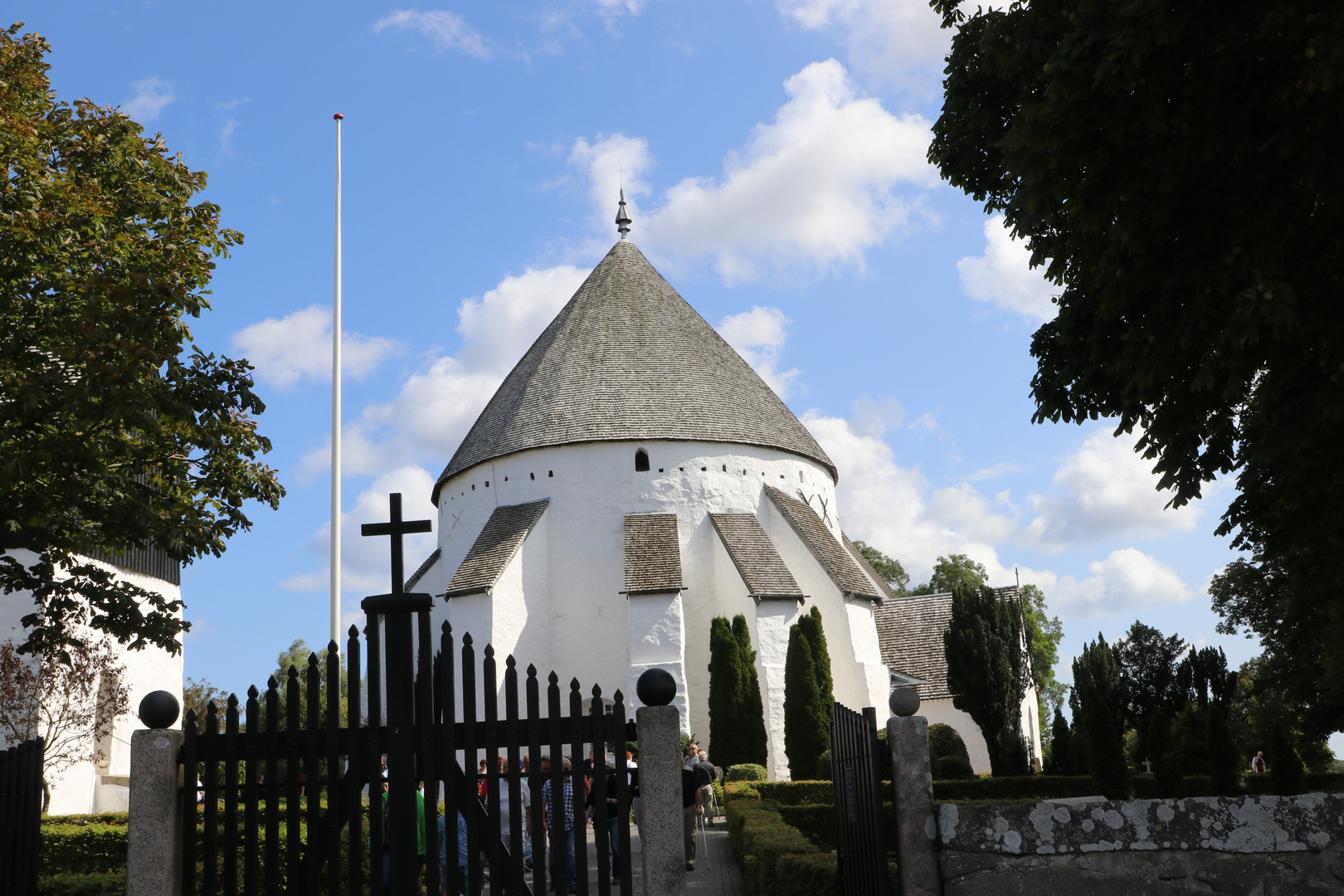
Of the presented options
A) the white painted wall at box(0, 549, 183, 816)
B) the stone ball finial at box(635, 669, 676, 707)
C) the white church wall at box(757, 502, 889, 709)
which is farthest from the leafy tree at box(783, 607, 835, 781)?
the stone ball finial at box(635, 669, 676, 707)

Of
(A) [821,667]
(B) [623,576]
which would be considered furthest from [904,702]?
(B) [623,576]

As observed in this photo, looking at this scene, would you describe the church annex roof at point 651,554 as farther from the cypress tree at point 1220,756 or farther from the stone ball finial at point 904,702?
the stone ball finial at point 904,702

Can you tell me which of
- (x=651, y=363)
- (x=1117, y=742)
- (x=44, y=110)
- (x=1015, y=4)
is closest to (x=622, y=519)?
(x=651, y=363)

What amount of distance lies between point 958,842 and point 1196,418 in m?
3.69

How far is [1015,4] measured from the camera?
7.54m

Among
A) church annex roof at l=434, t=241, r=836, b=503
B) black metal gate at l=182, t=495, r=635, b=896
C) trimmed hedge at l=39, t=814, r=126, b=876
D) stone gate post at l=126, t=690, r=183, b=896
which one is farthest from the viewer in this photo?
church annex roof at l=434, t=241, r=836, b=503

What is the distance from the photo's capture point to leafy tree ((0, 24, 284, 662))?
971 cm

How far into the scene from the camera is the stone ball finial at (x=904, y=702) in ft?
17.3

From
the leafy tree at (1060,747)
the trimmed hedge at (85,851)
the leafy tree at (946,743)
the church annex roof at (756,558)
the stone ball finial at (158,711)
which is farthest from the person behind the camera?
the church annex roof at (756,558)

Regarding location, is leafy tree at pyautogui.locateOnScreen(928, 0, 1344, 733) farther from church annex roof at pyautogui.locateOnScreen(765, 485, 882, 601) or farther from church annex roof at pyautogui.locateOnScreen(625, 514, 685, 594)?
church annex roof at pyautogui.locateOnScreen(765, 485, 882, 601)

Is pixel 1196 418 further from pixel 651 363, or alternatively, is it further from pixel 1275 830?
pixel 651 363

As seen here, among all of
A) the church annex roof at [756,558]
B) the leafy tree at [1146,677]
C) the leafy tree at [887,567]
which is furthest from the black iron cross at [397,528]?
the leafy tree at [887,567]

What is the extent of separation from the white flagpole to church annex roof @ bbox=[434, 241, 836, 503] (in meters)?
8.42

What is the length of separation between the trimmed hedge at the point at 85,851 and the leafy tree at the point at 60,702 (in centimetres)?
606
